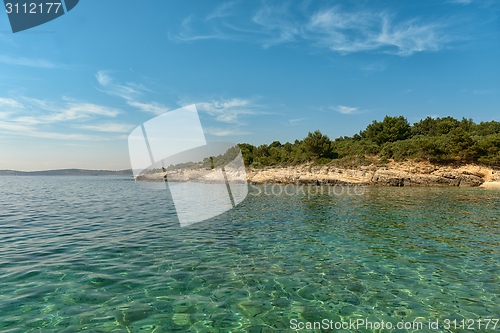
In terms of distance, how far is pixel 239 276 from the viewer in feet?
28.9

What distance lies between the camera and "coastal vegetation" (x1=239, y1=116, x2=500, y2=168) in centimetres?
5409

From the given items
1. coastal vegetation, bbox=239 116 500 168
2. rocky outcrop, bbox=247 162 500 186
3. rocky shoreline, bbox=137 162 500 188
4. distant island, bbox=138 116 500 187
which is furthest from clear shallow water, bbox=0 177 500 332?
coastal vegetation, bbox=239 116 500 168

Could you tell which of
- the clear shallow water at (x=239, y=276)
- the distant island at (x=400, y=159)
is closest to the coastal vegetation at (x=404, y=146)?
the distant island at (x=400, y=159)

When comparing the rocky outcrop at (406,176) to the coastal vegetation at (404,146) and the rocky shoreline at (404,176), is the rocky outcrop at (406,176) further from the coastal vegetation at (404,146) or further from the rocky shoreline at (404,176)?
the coastal vegetation at (404,146)

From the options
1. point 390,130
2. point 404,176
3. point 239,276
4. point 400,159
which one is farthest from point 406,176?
point 239,276

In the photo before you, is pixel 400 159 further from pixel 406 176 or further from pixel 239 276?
pixel 239 276

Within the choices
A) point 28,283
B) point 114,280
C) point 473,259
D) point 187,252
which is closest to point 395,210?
point 473,259

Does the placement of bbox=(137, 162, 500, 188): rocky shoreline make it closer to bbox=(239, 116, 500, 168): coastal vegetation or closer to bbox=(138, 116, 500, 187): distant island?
bbox=(138, 116, 500, 187): distant island

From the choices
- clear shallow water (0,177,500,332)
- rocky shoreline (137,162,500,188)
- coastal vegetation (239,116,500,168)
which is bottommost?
clear shallow water (0,177,500,332)

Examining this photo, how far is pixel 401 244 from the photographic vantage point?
12.6 meters

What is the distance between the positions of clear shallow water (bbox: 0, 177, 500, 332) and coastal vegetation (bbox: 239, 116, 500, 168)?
4834cm

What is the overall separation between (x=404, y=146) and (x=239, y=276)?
213ft

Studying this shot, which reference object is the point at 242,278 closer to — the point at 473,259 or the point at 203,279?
the point at 203,279

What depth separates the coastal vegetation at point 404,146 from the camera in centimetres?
5409
